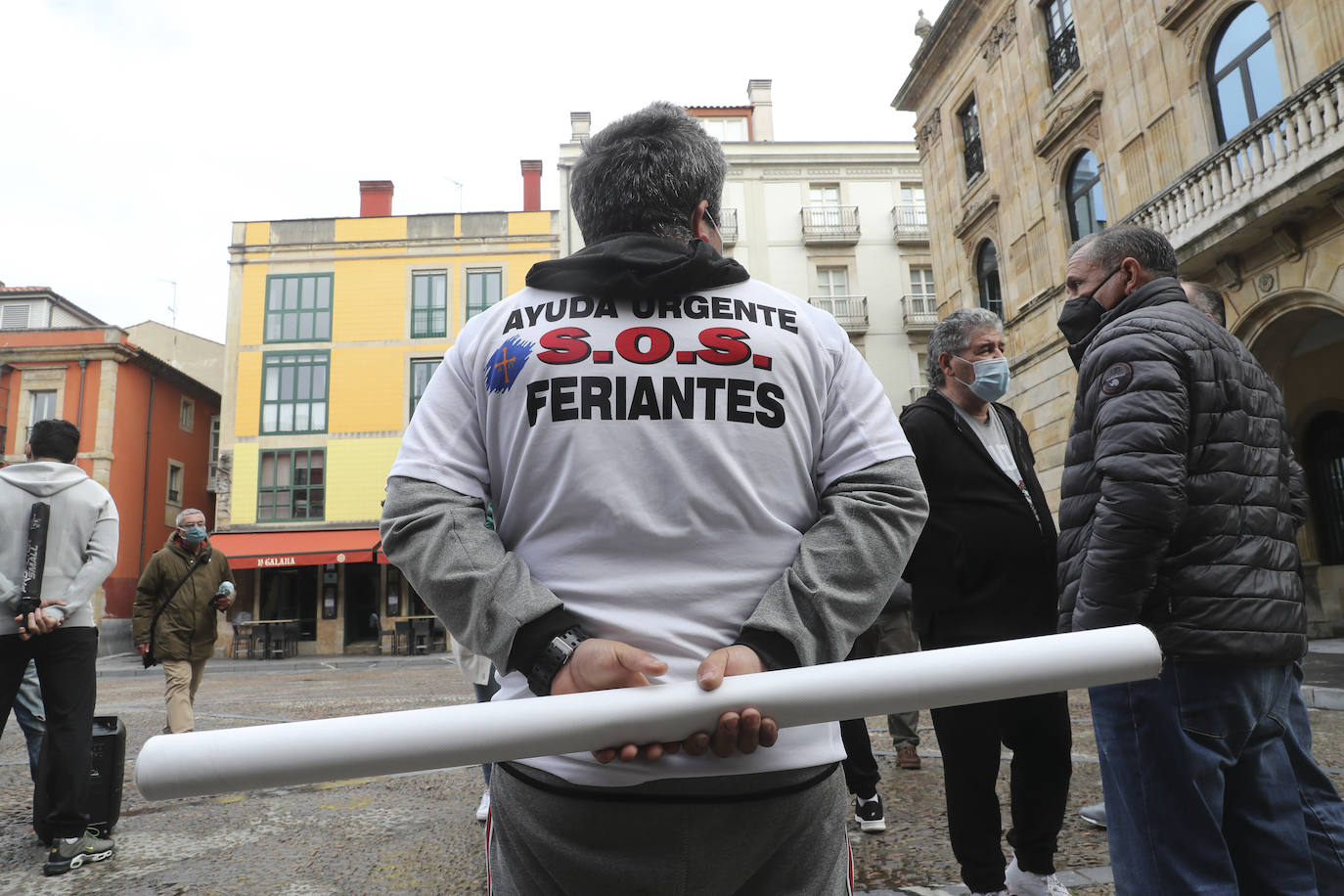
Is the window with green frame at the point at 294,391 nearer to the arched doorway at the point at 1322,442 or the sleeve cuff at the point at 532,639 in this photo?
the arched doorway at the point at 1322,442

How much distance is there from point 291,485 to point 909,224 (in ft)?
69.5

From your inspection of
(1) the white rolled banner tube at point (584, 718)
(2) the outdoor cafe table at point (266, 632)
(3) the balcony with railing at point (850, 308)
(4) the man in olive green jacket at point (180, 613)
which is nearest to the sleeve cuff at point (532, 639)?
(1) the white rolled banner tube at point (584, 718)

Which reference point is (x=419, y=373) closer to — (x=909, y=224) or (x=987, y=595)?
(x=909, y=224)

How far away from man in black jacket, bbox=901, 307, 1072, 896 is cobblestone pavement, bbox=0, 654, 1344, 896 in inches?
11.2

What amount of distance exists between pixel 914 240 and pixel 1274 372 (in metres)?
18.0

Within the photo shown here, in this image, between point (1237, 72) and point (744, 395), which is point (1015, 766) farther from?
point (1237, 72)

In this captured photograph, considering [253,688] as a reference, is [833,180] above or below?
above

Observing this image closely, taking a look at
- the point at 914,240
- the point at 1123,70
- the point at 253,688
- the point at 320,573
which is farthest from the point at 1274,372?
the point at 320,573

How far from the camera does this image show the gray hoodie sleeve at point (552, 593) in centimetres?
126

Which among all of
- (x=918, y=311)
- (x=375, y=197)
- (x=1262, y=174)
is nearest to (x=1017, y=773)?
(x=1262, y=174)

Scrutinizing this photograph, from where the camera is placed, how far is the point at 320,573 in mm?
25688

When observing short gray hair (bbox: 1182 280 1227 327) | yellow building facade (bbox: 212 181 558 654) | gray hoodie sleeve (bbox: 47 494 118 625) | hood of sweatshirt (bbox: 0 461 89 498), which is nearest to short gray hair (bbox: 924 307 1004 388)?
short gray hair (bbox: 1182 280 1227 327)

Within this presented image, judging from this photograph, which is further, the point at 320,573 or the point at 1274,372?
the point at 320,573

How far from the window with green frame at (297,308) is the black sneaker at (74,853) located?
26.1 metres
